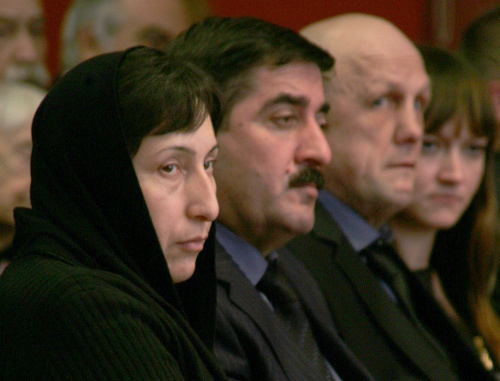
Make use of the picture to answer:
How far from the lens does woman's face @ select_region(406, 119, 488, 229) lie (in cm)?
272

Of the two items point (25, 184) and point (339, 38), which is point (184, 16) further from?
point (25, 184)

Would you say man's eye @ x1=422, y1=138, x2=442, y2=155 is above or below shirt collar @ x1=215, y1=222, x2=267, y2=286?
below

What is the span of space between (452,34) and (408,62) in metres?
2.34

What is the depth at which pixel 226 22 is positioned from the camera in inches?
79.1

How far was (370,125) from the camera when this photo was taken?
245cm

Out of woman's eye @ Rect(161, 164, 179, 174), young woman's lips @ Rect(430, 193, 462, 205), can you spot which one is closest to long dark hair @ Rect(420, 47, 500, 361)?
young woman's lips @ Rect(430, 193, 462, 205)

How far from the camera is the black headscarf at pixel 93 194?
130 centimetres

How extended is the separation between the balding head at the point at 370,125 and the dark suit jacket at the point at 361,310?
0.57 feet

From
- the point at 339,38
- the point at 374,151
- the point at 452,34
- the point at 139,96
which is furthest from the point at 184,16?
the point at 452,34

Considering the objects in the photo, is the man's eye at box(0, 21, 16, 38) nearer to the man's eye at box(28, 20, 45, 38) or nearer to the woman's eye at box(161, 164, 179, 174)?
the man's eye at box(28, 20, 45, 38)

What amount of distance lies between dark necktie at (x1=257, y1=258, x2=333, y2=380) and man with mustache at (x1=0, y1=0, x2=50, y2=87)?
149 centimetres

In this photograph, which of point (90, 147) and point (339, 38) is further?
point (339, 38)

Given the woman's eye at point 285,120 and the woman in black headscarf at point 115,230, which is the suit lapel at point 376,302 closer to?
the woman's eye at point 285,120

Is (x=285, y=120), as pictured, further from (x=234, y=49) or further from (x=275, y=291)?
(x=275, y=291)
